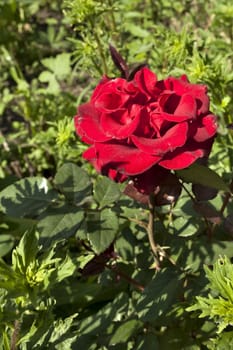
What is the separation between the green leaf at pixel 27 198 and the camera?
132 centimetres

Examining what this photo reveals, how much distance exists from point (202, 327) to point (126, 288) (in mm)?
259

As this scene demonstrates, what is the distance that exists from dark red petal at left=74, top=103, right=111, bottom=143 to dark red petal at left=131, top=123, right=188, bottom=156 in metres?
0.07

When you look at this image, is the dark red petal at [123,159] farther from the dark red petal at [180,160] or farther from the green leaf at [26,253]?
the green leaf at [26,253]

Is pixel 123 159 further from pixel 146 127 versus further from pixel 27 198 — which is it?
pixel 27 198

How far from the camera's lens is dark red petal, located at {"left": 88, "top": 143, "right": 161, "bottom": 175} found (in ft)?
3.31

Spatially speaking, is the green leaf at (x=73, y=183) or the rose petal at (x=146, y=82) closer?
the rose petal at (x=146, y=82)

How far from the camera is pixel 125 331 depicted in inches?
56.1

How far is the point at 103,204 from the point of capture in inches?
52.0

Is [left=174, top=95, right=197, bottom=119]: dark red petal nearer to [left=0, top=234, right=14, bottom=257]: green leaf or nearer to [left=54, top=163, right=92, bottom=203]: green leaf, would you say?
[left=54, top=163, right=92, bottom=203]: green leaf

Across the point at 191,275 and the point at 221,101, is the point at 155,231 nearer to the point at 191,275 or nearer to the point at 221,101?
the point at 191,275

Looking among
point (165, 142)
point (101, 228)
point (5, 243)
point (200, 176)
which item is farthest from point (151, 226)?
point (5, 243)

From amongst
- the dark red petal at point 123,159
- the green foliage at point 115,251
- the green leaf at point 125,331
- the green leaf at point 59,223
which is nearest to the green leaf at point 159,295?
the green foliage at point 115,251

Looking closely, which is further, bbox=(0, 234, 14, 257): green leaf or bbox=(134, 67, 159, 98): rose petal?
bbox=(0, 234, 14, 257): green leaf

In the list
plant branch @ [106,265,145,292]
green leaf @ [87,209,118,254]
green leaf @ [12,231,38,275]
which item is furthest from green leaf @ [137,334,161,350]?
green leaf @ [12,231,38,275]
